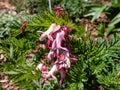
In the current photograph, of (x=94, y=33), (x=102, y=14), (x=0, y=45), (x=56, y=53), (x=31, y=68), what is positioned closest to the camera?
(x=56, y=53)

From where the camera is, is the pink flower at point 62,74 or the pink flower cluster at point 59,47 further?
the pink flower at point 62,74

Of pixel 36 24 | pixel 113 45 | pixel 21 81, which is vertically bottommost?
pixel 21 81

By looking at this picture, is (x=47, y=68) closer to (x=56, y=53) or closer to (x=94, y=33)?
(x=56, y=53)

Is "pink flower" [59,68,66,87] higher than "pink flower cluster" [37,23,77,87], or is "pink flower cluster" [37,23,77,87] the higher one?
"pink flower cluster" [37,23,77,87]

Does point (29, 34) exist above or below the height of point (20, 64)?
above

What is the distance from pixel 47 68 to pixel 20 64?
14 cm

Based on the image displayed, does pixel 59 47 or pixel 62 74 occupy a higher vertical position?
pixel 59 47

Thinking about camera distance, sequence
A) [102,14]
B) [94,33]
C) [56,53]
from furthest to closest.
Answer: [102,14] → [94,33] → [56,53]

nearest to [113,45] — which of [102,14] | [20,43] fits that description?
[20,43]

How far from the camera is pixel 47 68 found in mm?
1796

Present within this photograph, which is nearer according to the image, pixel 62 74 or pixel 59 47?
pixel 59 47

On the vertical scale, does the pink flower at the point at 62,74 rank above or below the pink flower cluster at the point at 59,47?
below

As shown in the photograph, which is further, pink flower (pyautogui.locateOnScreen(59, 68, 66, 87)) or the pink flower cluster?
pink flower (pyautogui.locateOnScreen(59, 68, 66, 87))

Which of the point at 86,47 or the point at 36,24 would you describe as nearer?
the point at 36,24
